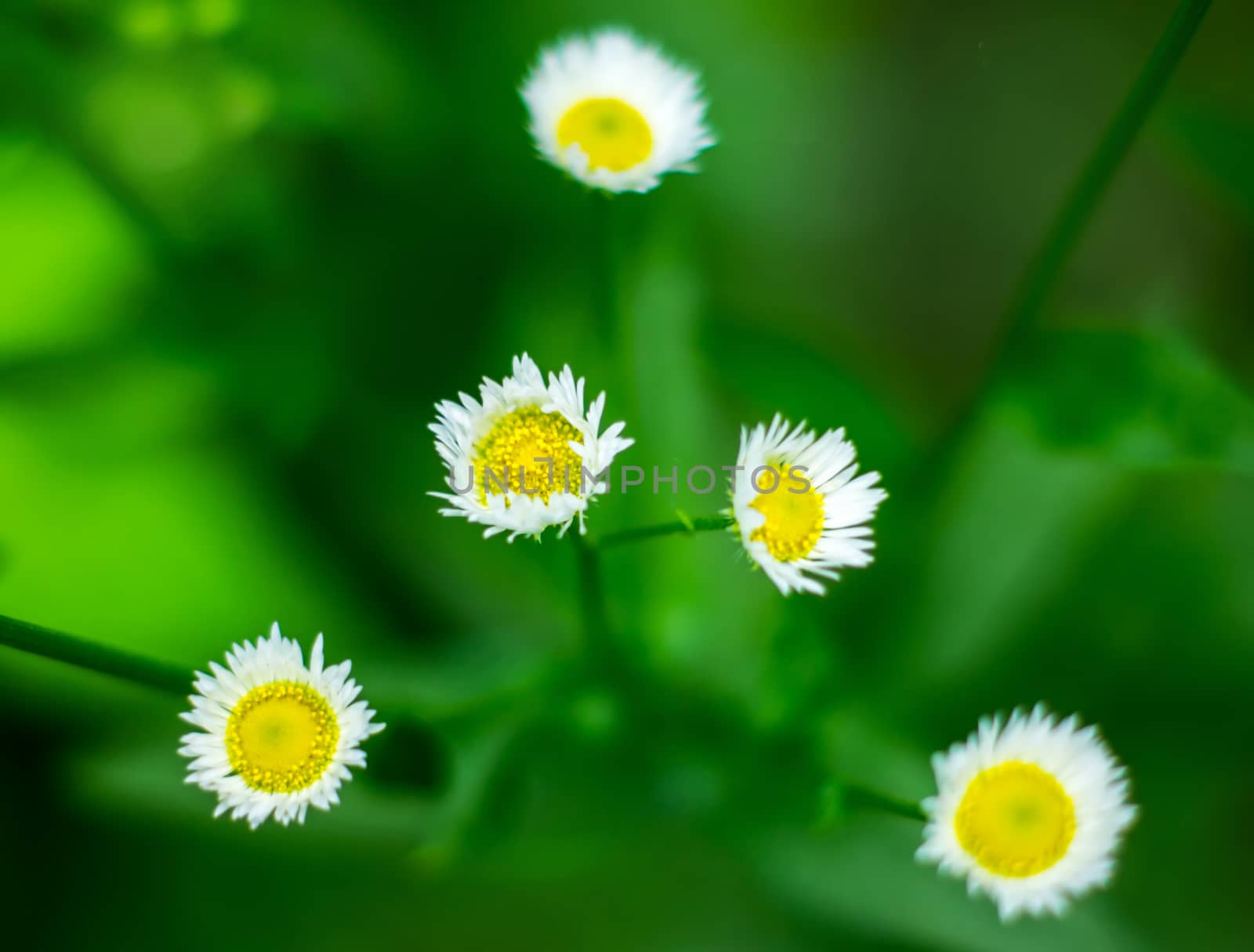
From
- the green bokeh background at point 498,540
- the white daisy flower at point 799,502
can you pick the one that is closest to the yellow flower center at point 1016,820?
the white daisy flower at point 799,502

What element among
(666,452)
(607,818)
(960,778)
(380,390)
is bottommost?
(960,778)

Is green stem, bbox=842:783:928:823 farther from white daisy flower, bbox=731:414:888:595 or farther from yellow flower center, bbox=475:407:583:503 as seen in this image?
yellow flower center, bbox=475:407:583:503

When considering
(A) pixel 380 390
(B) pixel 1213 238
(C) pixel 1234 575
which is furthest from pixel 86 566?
(B) pixel 1213 238

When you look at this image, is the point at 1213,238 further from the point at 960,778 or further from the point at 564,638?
the point at 960,778

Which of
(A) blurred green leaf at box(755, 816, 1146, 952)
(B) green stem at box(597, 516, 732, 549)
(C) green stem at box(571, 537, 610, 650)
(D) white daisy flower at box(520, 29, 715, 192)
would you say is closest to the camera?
(B) green stem at box(597, 516, 732, 549)

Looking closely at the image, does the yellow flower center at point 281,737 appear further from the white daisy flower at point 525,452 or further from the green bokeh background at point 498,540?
the green bokeh background at point 498,540

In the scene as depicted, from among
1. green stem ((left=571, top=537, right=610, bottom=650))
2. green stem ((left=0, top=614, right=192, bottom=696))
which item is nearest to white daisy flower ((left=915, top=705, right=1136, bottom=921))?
green stem ((left=571, top=537, right=610, bottom=650))
